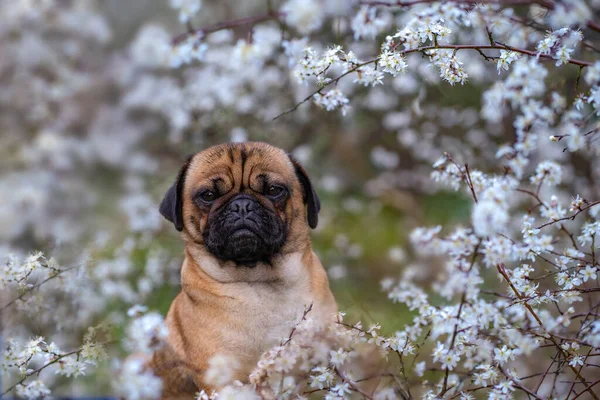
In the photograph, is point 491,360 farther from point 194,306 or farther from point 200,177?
point 200,177

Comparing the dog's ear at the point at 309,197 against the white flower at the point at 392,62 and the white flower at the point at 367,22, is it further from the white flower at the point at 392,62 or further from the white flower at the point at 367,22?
the white flower at the point at 392,62

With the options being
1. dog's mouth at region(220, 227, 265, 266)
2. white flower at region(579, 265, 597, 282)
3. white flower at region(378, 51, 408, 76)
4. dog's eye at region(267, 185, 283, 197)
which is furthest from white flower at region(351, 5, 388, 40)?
→ white flower at region(579, 265, 597, 282)

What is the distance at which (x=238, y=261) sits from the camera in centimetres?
396

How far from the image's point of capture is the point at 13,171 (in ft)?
23.6

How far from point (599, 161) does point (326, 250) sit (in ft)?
9.49

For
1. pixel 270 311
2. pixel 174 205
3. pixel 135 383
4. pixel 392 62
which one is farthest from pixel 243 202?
pixel 135 383

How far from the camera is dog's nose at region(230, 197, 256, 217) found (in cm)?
382

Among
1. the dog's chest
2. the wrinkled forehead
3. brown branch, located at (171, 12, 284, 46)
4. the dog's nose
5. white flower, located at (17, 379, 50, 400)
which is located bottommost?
the dog's chest

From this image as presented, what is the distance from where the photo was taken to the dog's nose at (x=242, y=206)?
151 inches

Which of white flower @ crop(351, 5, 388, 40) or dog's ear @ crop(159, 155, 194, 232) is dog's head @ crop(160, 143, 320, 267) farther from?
white flower @ crop(351, 5, 388, 40)

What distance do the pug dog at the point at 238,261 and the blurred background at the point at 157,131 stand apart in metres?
1.61

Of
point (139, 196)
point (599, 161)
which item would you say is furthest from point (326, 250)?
point (599, 161)

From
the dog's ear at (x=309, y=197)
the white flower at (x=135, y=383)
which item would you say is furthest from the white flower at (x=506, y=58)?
the white flower at (x=135, y=383)

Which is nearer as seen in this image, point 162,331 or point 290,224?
point 162,331
